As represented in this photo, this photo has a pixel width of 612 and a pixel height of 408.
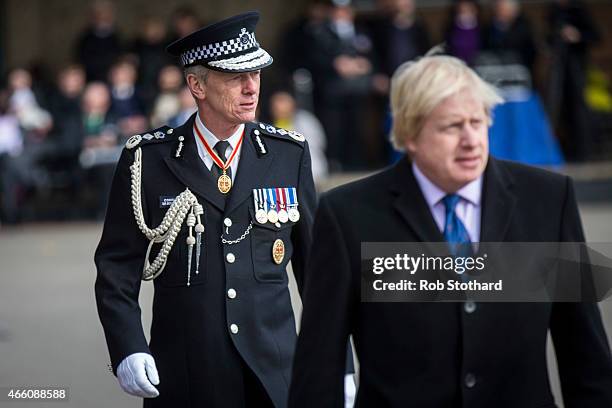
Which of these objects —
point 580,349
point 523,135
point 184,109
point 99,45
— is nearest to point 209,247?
point 580,349

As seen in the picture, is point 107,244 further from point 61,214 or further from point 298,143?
point 61,214

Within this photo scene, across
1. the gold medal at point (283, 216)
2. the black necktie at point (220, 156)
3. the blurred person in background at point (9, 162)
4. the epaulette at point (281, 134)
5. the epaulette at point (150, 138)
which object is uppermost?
the blurred person in background at point (9, 162)

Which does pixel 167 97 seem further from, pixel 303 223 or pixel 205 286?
pixel 205 286

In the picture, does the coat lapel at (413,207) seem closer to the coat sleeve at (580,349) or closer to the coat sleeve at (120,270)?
the coat sleeve at (580,349)

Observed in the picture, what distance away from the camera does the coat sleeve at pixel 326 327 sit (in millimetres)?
3416

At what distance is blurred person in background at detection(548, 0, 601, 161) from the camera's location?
571 inches

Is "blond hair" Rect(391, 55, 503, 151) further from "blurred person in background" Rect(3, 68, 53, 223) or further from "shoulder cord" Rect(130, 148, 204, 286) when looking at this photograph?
"blurred person in background" Rect(3, 68, 53, 223)

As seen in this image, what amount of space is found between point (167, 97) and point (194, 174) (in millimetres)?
9959

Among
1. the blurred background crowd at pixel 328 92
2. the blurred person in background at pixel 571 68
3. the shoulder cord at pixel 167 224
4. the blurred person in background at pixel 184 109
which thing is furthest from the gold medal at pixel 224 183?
the blurred person in background at pixel 571 68

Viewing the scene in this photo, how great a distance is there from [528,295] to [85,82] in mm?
12506

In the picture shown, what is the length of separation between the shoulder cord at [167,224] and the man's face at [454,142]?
1192 mm

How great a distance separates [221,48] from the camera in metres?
4.50

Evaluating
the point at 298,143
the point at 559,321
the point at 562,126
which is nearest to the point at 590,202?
the point at 562,126

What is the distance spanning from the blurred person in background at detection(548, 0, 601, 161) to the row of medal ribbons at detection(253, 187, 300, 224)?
34.2 ft
